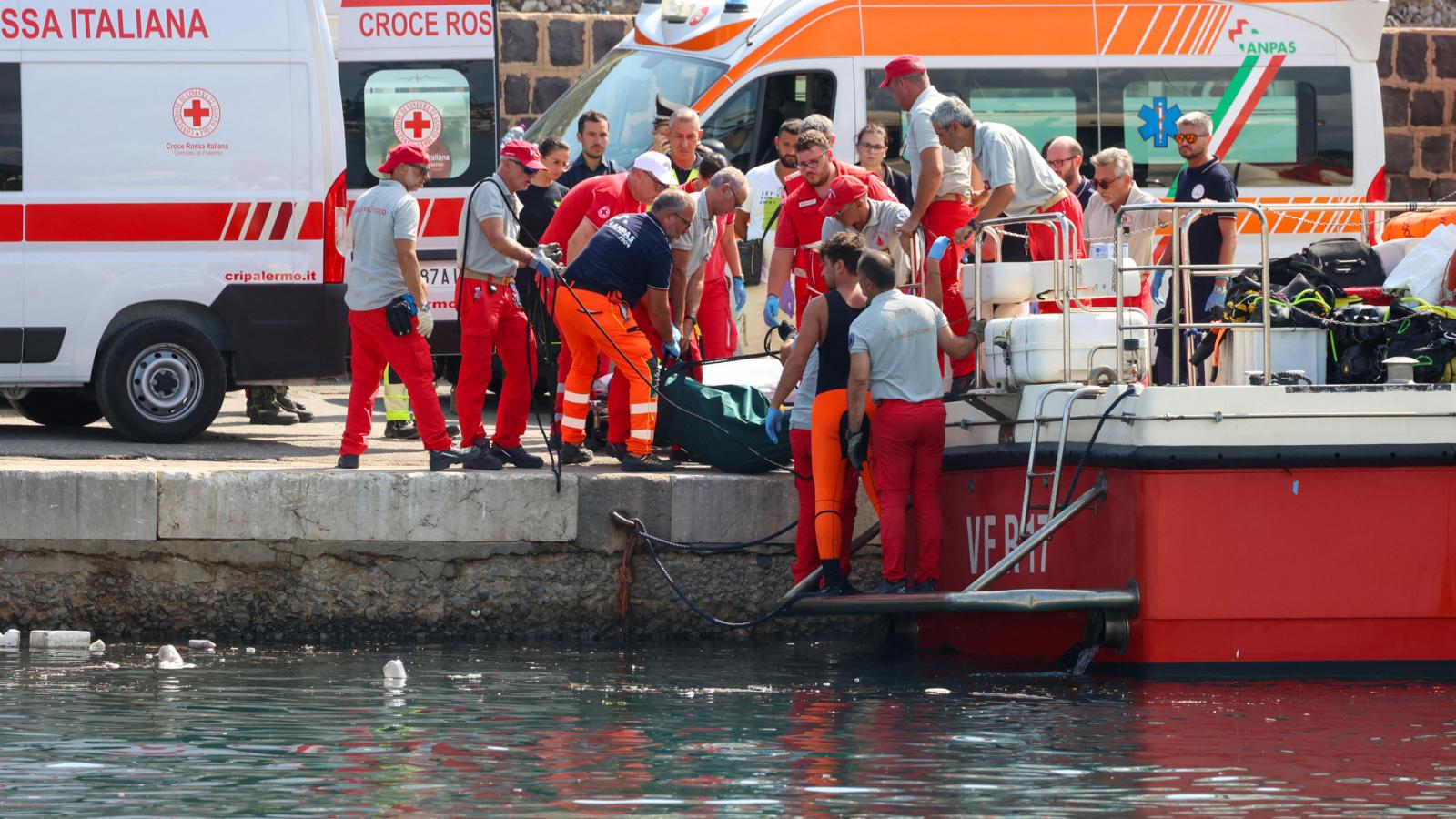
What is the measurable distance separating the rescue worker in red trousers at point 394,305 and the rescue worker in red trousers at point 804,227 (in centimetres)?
169

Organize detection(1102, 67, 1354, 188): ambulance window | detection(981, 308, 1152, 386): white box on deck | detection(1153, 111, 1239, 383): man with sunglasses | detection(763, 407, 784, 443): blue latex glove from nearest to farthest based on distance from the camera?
detection(981, 308, 1152, 386): white box on deck
detection(763, 407, 784, 443): blue latex glove
detection(1153, 111, 1239, 383): man with sunglasses
detection(1102, 67, 1354, 188): ambulance window

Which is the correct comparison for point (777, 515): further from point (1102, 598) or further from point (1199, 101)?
point (1199, 101)

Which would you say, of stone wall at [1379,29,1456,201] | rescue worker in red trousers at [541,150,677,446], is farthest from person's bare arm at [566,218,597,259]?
stone wall at [1379,29,1456,201]

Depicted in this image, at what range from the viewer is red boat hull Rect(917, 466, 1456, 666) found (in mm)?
8672

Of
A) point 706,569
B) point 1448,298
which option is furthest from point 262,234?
point 1448,298

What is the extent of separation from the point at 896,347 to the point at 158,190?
4207mm

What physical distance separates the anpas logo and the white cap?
4.75 metres

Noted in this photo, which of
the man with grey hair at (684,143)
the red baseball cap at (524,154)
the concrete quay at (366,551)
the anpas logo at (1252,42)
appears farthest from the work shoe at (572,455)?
the anpas logo at (1252,42)

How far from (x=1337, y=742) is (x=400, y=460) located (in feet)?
16.6

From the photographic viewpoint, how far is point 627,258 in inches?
413

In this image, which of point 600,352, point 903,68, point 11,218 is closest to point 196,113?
point 11,218

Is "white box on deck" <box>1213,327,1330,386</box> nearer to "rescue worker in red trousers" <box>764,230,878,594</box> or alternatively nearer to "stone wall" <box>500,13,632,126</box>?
"rescue worker in red trousers" <box>764,230,878,594</box>

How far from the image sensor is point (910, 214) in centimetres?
1078

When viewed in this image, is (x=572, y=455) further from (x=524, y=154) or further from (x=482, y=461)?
(x=524, y=154)
